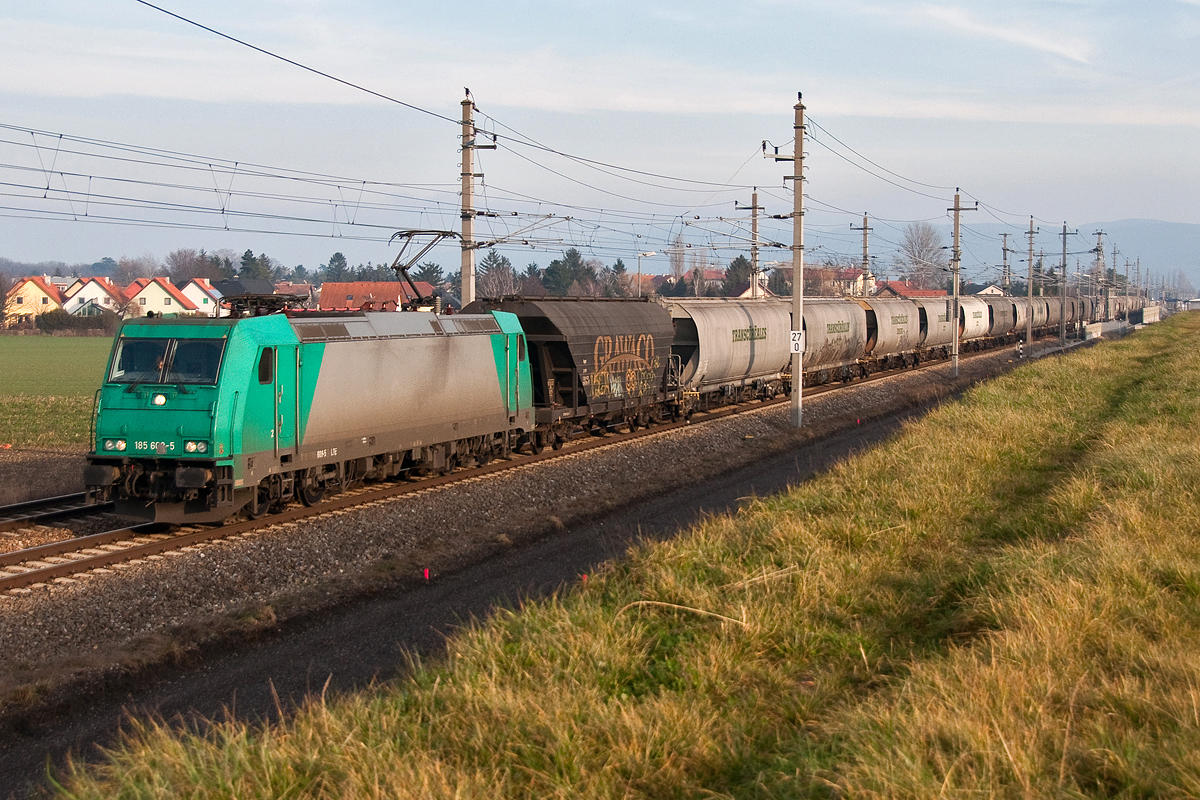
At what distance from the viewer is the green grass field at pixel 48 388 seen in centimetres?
2559

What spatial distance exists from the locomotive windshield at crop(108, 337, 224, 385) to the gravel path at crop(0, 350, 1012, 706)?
2.45 m

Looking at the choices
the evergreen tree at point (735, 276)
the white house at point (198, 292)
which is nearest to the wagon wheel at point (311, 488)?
the evergreen tree at point (735, 276)

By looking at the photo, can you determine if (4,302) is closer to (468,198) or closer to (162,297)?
(162,297)

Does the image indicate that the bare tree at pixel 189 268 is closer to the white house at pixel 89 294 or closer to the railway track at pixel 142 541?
the white house at pixel 89 294

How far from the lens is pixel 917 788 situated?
5.26 m

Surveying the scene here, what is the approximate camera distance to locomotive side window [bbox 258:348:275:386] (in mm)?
14234

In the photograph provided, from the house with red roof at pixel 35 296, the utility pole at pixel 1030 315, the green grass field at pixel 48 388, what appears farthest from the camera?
the house with red roof at pixel 35 296

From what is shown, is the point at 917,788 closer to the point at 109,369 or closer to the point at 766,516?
the point at 766,516

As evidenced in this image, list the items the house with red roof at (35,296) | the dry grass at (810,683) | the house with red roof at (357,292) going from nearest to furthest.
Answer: the dry grass at (810,683), the house with red roof at (357,292), the house with red roof at (35,296)

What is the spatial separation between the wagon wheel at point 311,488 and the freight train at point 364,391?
0.03m

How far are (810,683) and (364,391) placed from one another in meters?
10.4

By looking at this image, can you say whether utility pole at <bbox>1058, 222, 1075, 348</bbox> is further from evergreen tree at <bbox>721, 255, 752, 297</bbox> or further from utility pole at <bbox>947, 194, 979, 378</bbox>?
evergreen tree at <bbox>721, 255, 752, 297</bbox>

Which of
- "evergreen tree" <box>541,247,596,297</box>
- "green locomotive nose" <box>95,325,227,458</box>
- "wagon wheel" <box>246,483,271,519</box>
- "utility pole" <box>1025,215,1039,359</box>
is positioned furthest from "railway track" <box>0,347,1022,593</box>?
"evergreen tree" <box>541,247,596,297</box>

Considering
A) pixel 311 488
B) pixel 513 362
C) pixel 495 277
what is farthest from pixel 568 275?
pixel 311 488
